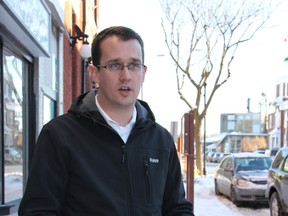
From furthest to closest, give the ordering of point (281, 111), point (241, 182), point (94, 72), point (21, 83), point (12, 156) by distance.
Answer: point (281, 111) → point (241, 182) → point (21, 83) → point (12, 156) → point (94, 72)

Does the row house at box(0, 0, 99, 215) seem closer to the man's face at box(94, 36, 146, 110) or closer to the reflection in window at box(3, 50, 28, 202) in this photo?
the reflection in window at box(3, 50, 28, 202)

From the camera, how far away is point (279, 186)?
27.5ft

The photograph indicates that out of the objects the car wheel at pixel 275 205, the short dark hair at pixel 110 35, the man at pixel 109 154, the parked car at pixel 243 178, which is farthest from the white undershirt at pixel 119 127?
the parked car at pixel 243 178

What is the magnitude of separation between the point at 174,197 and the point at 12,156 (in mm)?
4135

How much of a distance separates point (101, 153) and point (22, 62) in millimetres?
4857

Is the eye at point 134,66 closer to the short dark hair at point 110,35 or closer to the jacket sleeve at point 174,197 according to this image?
the short dark hair at point 110,35

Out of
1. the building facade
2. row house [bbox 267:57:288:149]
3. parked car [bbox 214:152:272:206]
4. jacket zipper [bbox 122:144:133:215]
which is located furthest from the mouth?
the building facade

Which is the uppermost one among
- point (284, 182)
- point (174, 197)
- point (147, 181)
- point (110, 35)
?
point (110, 35)

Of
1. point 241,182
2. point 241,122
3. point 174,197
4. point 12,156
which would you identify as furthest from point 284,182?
point 241,122

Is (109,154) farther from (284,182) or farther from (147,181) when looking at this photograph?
(284,182)

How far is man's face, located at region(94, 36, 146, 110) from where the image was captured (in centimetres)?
191

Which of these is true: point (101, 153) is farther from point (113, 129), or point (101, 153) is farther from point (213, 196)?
point (213, 196)

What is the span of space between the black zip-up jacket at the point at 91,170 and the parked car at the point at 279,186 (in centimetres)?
675

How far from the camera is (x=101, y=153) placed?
182 cm
